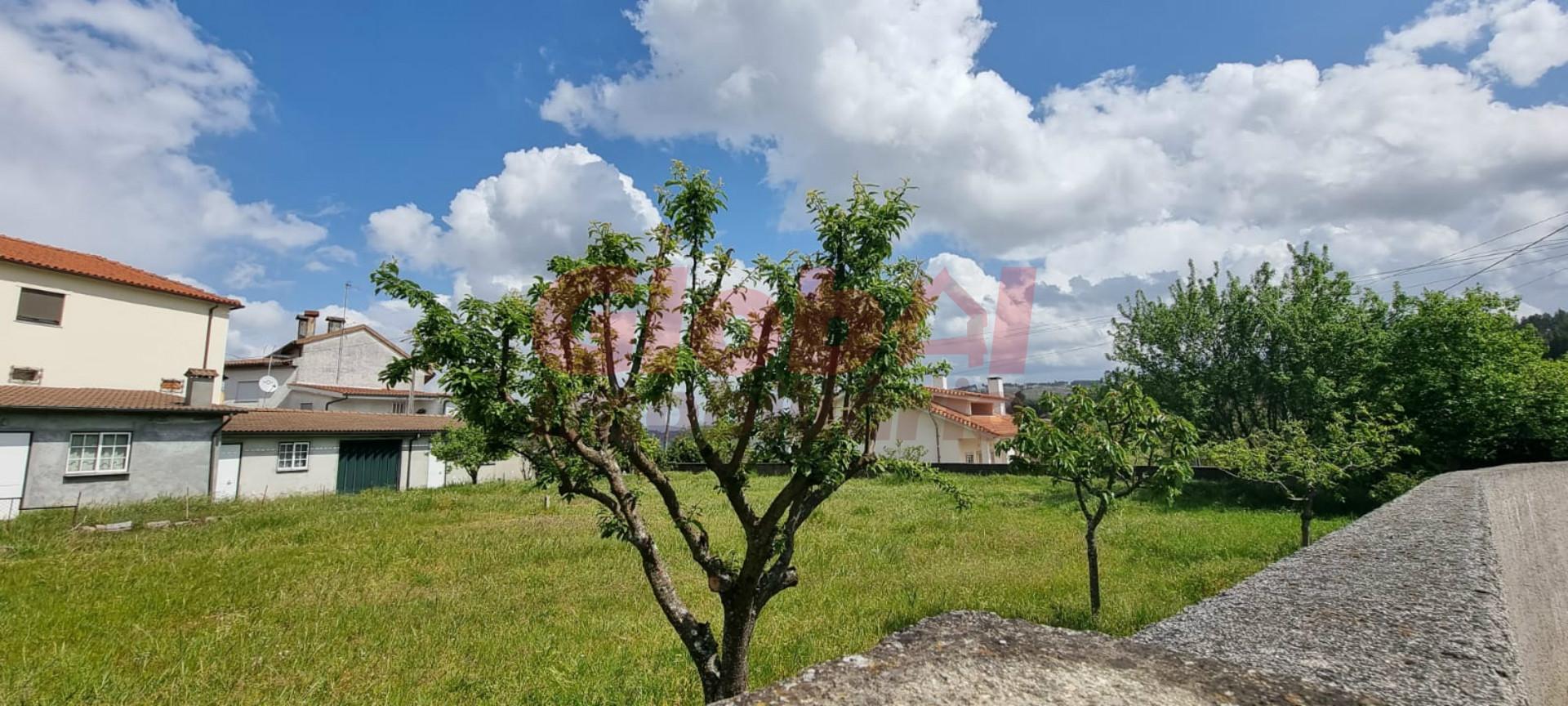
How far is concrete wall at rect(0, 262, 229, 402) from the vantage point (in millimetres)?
18422

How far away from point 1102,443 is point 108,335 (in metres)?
27.7

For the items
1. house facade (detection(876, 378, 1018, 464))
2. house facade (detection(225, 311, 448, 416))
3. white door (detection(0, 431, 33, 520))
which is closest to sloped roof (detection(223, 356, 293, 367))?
house facade (detection(225, 311, 448, 416))

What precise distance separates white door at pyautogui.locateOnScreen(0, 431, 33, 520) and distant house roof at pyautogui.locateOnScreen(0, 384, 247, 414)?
79 cm

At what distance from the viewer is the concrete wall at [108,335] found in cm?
1842

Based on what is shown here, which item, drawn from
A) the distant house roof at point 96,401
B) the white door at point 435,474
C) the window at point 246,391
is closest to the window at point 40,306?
the distant house roof at point 96,401

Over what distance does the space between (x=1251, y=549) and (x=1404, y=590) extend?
29.3ft

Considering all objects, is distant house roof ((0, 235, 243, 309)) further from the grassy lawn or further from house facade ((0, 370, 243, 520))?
the grassy lawn

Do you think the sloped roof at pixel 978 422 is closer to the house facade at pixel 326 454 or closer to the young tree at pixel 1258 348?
the young tree at pixel 1258 348

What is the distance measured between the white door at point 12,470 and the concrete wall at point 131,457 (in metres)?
0.09

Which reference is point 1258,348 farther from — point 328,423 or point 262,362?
point 262,362

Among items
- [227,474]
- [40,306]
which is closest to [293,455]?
[227,474]

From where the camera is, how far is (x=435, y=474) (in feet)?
80.0

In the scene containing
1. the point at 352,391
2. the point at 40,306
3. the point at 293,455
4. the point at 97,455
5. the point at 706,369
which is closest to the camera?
the point at 706,369

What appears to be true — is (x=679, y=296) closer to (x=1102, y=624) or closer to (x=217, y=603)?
(x=1102, y=624)
